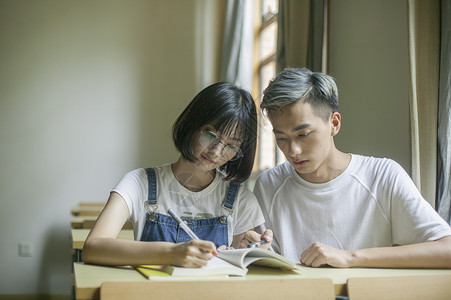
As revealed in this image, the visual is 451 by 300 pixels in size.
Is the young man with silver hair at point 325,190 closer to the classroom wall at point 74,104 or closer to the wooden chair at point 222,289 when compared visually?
the wooden chair at point 222,289

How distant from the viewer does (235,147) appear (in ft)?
5.51

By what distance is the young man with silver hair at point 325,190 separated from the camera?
1657mm

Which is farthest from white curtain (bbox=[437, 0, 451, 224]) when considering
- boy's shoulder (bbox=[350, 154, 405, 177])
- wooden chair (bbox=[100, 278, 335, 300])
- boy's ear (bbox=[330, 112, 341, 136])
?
wooden chair (bbox=[100, 278, 335, 300])

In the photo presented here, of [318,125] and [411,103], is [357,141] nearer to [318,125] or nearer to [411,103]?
[411,103]

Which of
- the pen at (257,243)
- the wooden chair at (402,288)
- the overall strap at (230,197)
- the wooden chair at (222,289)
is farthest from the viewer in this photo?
the overall strap at (230,197)

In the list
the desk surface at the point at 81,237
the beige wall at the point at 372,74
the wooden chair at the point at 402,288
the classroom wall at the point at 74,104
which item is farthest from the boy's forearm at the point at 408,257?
the classroom wall at the point at 74,104

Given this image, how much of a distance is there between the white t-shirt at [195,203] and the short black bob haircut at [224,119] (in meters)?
0.09

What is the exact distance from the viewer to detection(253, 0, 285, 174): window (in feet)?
14.8

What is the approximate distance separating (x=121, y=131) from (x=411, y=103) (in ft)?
11.2

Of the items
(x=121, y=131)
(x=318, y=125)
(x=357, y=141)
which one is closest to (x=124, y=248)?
(x=318, y=125)

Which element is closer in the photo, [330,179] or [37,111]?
[330,179]

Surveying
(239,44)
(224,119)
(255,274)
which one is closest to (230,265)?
(255,274)

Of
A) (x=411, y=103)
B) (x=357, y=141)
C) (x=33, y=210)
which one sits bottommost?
(x=33, y=210)

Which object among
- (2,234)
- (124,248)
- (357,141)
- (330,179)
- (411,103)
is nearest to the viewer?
(124,248)
